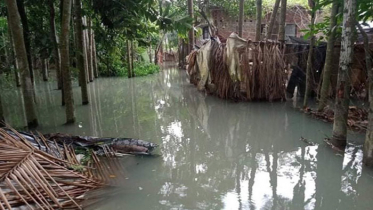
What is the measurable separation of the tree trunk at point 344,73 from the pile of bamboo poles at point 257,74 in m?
3.70

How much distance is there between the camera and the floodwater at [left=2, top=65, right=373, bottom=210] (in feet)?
11.0

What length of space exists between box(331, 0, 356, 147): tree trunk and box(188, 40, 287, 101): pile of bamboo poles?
370 centimetres

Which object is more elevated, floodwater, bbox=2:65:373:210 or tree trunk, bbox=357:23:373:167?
tree trunk, bbox=357:23:373:167

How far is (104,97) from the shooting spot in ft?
32.8

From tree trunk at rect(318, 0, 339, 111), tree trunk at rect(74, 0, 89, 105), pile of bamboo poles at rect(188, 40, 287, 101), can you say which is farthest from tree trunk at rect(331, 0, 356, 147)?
tree trunk at rect(74, 0, 89, 105)

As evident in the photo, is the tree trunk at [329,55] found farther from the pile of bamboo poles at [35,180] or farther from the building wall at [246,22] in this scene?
the building wall at [246,22]

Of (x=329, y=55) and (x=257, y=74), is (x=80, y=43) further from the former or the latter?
(x=329, y=55)

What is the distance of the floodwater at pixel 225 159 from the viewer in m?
3.36

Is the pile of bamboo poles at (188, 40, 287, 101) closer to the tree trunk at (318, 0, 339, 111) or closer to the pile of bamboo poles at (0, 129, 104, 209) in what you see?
the tree trunk at (318, 0, 339, 111)

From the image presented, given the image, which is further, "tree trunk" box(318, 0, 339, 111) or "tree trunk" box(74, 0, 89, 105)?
"tree trunk" box(74, 0, 89, 105)

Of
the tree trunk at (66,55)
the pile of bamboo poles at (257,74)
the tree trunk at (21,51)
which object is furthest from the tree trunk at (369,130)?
the tree trunk at (21,51)

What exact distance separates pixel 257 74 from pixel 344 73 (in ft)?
13.2

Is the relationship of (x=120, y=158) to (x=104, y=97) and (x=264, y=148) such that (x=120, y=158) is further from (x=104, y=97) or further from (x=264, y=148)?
(x=104, y=97)

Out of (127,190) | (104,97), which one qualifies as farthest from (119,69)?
(127,190)
